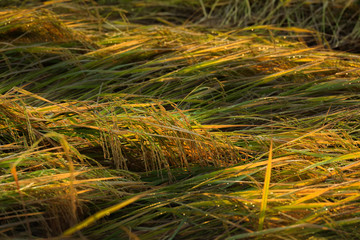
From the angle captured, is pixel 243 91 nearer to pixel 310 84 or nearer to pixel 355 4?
pixel 310 84

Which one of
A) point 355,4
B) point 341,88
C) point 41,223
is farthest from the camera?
point 355,4

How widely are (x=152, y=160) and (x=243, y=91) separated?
28.0 inches

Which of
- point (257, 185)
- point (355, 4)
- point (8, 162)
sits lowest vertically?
point (257, 185)

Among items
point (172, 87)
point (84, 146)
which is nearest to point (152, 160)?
point (84, 146)

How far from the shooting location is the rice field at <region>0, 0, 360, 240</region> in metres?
1.00

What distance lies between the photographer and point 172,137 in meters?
1.19

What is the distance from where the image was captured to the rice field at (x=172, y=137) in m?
1.00

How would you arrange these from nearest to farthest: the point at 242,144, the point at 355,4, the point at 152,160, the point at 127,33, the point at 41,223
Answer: the point at 41,223 → the point at 152,160 → the point at 242,144 → the point at 127,33 → the point at 355,4

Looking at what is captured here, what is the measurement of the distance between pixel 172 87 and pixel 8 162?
2.83ft

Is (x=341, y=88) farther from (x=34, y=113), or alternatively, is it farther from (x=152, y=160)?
(x=34, y=113)

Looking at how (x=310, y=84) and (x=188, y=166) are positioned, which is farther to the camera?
(x=310, y=84)

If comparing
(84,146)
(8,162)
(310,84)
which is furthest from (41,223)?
(310,84)

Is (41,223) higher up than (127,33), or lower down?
lower down

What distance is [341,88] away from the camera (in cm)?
174
